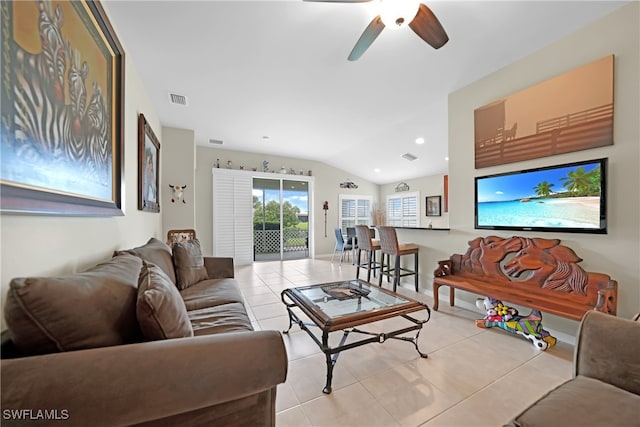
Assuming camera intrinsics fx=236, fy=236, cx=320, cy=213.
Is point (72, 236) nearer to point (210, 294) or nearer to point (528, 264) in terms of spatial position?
point (210, 294)

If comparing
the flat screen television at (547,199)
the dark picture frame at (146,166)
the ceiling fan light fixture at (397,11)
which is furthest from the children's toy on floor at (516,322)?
the dark picture frame at (146,166)

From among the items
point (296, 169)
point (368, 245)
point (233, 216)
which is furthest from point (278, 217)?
point (368, 245)

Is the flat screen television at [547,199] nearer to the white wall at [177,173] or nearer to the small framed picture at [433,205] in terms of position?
the small framed picture at [433,205]

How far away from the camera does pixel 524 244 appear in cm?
232

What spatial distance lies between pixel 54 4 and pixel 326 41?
1.81 meters

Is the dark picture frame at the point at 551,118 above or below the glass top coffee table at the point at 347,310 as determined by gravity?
above

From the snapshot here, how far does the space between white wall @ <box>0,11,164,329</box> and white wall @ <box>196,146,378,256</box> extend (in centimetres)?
286

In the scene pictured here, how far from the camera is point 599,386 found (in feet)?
3.20

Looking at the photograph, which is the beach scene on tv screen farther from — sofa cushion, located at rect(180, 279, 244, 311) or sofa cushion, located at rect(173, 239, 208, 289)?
sofa cushion, located at rect(173, 239, 208, 289)

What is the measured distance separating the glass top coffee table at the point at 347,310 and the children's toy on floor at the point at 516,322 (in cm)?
85

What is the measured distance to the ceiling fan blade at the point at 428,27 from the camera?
158 cm

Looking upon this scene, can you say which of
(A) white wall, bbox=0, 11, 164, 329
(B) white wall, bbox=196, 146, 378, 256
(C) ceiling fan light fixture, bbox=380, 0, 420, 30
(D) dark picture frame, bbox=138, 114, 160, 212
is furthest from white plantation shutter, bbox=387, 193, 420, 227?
(A) white wall, bbox=0, 11, 164, 329

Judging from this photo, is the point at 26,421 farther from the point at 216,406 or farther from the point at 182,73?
the point at 182,73

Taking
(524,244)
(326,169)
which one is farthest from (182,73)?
(326,169)
